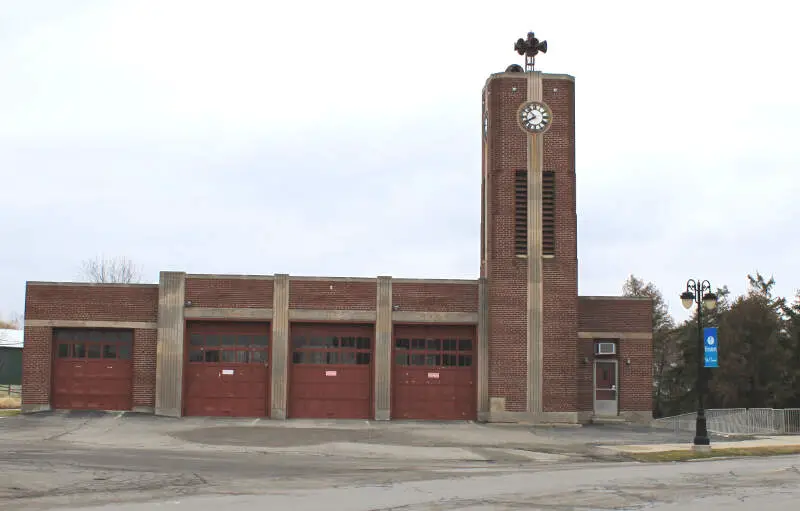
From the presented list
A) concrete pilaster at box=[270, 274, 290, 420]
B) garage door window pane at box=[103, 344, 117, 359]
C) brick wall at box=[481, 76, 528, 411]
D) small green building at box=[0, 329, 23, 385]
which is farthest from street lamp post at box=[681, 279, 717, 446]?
small green building at box=[0, 329, 23, 385]

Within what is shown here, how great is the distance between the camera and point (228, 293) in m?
34.8

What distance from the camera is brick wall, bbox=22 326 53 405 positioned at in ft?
112

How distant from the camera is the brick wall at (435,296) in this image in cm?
3525

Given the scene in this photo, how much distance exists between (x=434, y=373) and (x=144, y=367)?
10714 millimetres

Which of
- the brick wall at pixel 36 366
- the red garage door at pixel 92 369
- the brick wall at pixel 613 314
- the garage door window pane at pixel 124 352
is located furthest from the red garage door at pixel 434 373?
the brick wall at pixel 36 366

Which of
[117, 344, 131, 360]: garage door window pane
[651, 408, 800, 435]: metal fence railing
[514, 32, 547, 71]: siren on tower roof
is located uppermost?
[514, 32, 547, 71]: siren on tower roof

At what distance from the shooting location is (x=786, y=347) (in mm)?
69562

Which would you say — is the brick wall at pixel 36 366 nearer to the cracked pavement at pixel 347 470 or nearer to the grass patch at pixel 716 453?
the cracked pavement at pixel 347 470

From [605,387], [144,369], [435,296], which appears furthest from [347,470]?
[605,387]

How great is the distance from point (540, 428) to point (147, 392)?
14275 millimetres

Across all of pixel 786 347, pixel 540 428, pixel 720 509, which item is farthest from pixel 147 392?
pixel 786 347

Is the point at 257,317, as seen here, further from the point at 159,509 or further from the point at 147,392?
the point at 159,509

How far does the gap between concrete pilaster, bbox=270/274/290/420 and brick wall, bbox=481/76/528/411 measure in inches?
297

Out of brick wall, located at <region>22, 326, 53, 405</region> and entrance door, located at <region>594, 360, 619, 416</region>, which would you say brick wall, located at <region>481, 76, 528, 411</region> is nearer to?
entrance door, located at <region>594, 360, 619, 416</region>
